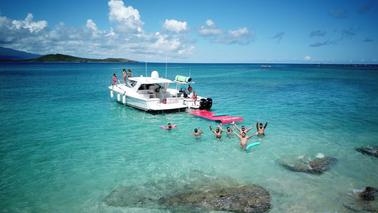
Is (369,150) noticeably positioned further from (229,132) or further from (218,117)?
(218,117)

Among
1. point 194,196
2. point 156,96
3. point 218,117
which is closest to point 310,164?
point 194,196

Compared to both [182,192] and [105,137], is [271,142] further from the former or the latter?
[105,137]

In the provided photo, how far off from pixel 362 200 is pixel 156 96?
18420 mm

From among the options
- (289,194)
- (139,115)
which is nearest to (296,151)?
(289,194)

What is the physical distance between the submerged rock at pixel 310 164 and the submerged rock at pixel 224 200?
3.03 meters

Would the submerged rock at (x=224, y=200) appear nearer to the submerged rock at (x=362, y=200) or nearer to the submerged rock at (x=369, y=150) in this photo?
the submerged rock at (x=362, y=200)

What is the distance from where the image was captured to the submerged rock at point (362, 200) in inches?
353

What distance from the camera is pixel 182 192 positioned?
986 cm

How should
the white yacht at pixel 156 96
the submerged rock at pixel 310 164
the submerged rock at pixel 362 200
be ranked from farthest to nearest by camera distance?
the white yacht at pixel 156 96
the submerged rock at pixel 310 164
the submerged rock at pixel 362 200

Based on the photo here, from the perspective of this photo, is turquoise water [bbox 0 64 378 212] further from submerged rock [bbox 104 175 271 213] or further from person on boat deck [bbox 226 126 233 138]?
person on boat deck [bbox 226 126 233 138]

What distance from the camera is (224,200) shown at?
913 centimetres

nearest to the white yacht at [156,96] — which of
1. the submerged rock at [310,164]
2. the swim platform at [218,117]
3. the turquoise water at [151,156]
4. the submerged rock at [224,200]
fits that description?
the turquoise water at [151,156]

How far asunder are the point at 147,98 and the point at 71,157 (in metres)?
10.9

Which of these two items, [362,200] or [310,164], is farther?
[310,164]
